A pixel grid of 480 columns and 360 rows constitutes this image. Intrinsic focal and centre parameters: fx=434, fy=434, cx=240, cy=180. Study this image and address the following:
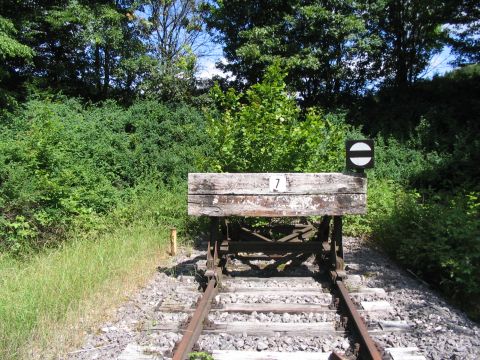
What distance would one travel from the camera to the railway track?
3.61 meters

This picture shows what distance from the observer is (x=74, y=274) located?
5.66m

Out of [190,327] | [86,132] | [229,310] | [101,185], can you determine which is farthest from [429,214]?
[86,132]

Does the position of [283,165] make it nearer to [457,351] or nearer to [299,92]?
[457,351]

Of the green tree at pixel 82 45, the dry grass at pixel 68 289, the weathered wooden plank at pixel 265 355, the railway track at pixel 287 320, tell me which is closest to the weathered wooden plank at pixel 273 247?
the railway track at pixel 287 320

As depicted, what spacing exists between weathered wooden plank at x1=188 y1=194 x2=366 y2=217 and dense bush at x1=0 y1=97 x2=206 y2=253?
4.46m

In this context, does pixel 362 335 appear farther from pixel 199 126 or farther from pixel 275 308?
pixel 199 126

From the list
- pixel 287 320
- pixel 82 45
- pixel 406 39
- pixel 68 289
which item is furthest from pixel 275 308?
pixel 406 39

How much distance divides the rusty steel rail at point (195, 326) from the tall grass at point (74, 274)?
111 cm

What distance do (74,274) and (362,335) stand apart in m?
3.76

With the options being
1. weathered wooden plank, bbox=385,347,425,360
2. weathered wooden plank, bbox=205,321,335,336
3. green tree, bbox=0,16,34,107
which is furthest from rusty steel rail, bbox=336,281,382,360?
green tree, bbox=0,16,34,107

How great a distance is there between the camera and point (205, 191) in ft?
17.7

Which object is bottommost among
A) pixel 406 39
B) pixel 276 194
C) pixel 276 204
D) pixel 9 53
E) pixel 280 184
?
pixel 276 204

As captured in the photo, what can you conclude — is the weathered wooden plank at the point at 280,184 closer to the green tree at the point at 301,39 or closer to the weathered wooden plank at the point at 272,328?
the weathered wooden plank at the point at 272,328

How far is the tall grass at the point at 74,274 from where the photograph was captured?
3.97 m
